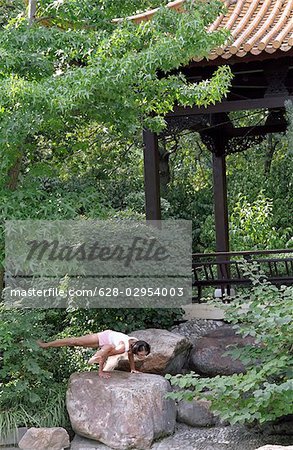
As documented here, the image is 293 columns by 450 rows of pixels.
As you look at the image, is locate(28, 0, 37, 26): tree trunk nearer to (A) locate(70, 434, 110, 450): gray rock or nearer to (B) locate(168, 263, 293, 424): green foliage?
(B) locate(168, 263, 293, 424): green foliage

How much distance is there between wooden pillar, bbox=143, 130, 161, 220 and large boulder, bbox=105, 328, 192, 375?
68.6 inches

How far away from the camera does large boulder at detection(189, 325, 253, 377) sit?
823cm

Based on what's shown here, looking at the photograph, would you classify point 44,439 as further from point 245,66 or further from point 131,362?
point 245,66

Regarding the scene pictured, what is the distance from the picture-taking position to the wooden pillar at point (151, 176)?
31.2 ft

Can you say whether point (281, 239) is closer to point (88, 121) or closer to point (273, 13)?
point (273, 13)

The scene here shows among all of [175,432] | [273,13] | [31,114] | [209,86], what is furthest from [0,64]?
[273,13]

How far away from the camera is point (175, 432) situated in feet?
24.4

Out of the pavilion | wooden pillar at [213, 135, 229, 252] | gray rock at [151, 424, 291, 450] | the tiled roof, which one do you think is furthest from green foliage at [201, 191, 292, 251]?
gray rock at [151, 424, 291, 450]

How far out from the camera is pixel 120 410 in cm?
699

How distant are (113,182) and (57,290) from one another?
6.26 metres

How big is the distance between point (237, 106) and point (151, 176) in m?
1.20

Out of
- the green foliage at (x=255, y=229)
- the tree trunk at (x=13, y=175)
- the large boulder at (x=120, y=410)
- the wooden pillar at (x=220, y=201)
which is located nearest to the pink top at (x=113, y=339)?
the large boulder at (x=120, y=410)

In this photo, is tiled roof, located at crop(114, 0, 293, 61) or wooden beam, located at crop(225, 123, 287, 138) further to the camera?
wooden beam, located at crop(225, 123, 287, 138)

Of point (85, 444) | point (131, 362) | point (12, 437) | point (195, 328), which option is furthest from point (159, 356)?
point (12, 437)
